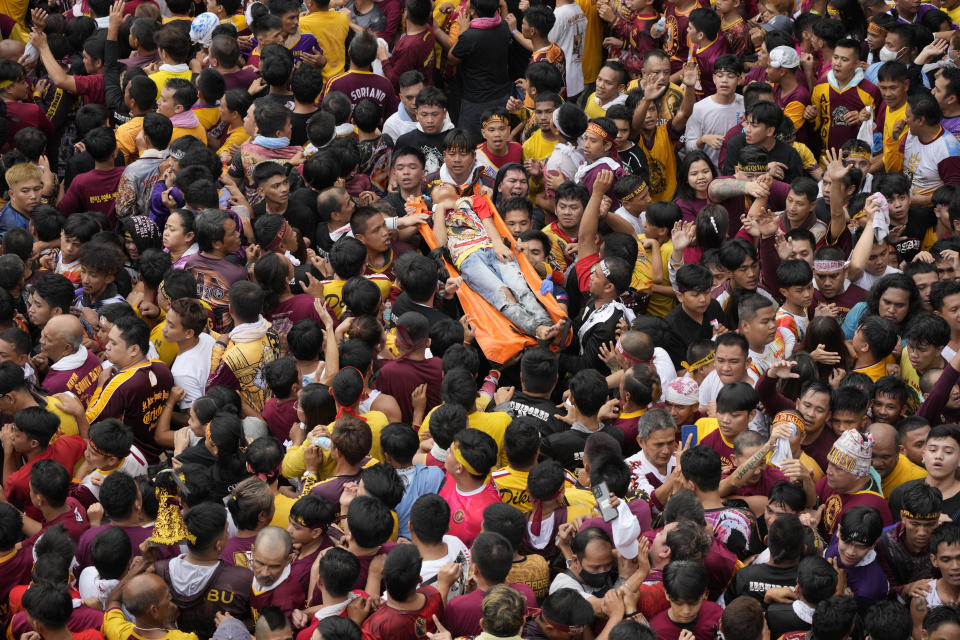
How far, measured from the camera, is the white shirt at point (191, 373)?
786 centimetres

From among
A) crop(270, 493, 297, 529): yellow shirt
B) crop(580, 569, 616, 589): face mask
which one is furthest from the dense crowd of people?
crop(270, 493, 297, 529): yellow shirt

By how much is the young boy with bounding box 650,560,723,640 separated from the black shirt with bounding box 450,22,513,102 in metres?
6.46

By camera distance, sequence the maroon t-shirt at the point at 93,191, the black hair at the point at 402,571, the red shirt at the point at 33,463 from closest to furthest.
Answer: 1. the black hair at the point at 402,571
2. the red shirt at the point at 33,463
3. the maroon t-shirt at the point at 93,191

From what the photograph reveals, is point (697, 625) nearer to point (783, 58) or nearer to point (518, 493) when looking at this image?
point (518, 493)

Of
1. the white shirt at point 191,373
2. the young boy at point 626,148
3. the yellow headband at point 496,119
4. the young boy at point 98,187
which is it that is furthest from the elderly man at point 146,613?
the young boy at point 626,148

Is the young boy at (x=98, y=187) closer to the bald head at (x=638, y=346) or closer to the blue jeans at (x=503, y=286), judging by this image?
the blue jeans at (x=503, y=286)

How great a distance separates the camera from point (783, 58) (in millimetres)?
10172

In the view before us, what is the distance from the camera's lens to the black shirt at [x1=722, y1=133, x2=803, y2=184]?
959cm

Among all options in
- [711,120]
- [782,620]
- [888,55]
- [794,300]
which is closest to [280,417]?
[782,620]

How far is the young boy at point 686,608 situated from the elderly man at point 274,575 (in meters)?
1.78

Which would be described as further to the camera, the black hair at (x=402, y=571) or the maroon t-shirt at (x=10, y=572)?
the maroon t-shirt at (x=10, y=572)

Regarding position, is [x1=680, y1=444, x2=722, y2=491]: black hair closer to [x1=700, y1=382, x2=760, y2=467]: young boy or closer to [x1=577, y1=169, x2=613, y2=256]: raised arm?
[x1=700, y1=382, x2=760, y2=467]: young boy

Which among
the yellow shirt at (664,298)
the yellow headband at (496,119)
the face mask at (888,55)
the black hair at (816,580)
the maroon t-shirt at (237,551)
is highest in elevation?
the black hair at (816,580)

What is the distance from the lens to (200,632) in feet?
20.2
